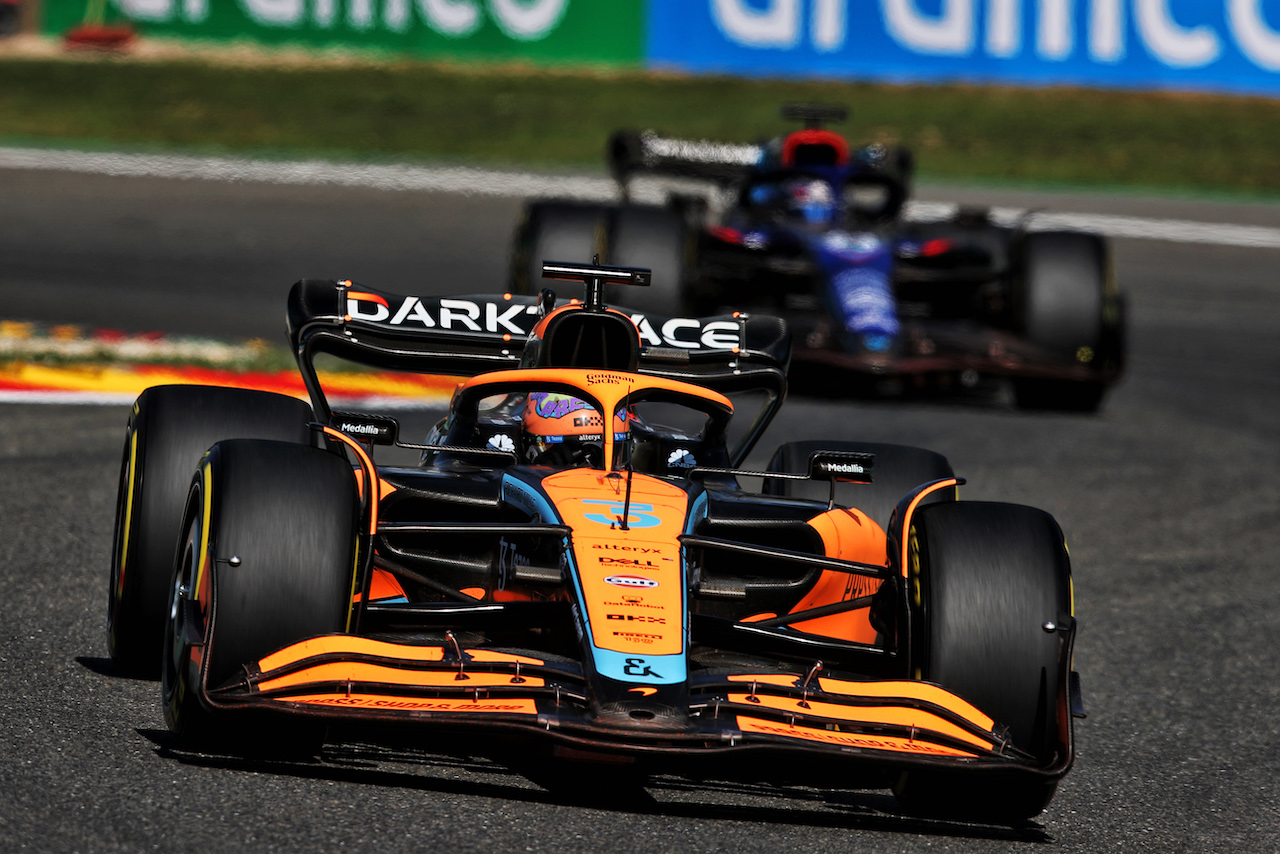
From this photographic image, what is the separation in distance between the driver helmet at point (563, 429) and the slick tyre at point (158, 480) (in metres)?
0.70

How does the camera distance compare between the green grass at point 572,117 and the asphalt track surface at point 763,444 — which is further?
the green grass at point 572,117

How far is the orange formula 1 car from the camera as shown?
4.48 meters

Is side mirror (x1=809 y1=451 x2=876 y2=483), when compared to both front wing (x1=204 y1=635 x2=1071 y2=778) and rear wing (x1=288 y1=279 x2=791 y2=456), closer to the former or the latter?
rear wing (x1=288 y1=279 x2=791 y2=456)

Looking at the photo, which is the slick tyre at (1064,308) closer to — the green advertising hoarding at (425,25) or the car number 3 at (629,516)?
the car number 3 at (629,516)

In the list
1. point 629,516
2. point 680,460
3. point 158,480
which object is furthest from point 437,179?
point 629,516

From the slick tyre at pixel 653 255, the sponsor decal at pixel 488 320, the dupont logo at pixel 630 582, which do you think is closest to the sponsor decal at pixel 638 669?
the dupont logo at pixel 630 582

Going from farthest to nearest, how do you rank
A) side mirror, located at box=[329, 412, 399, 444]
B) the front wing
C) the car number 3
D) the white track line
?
the white track line
side mirror, located at box=[329, 412, 399, 444]
the car number 3
the front wing

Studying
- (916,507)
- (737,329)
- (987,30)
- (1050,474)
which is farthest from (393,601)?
(987,30)

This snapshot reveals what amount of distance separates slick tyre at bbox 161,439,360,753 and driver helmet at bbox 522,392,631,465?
3.76 ft

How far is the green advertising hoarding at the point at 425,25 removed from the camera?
23.0 meters

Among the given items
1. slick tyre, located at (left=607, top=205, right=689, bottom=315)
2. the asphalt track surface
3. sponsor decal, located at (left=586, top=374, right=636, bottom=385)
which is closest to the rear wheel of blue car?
the asphalt track surface

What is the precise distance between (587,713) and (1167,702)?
8.67ft

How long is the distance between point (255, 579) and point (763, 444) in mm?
5704

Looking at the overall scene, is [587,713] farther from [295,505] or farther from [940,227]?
[940,227]
